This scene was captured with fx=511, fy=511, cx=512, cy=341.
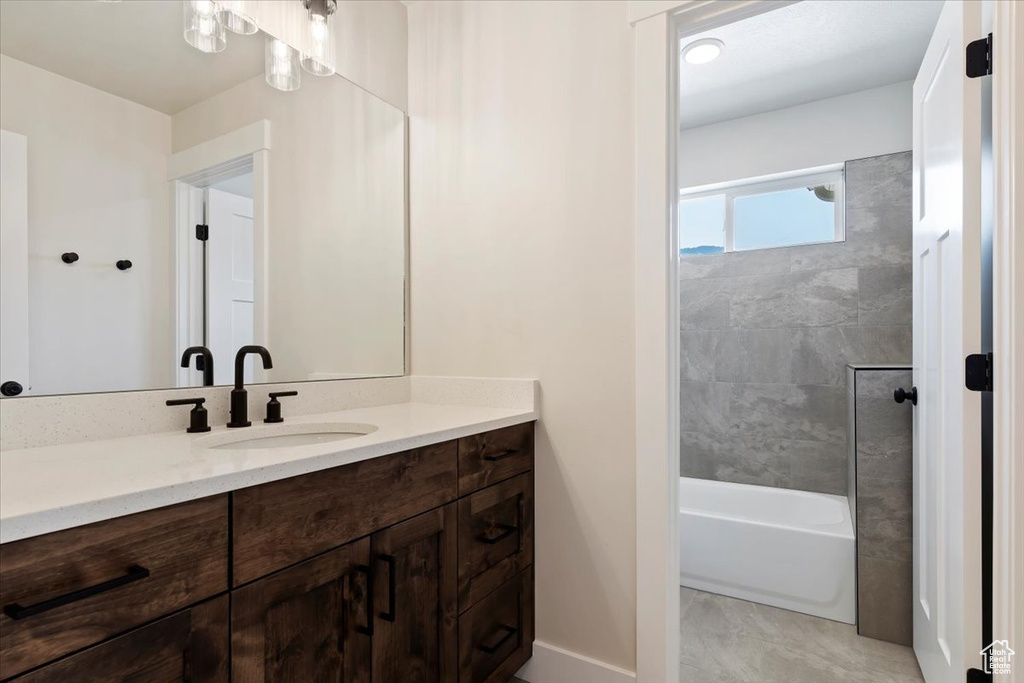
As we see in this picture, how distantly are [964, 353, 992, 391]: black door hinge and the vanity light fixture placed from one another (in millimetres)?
1981

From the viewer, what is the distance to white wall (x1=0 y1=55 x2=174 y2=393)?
107cm

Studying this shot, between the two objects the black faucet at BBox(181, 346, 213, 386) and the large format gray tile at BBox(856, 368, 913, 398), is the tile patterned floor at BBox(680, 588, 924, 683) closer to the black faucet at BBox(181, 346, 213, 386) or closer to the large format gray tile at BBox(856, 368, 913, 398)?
the large format gray tile at BBox(856, 368, 913, 398)

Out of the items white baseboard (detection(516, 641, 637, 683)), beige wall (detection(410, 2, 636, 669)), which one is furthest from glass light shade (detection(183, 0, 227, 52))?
white baseboard (detection(516, 641, 637, 683))

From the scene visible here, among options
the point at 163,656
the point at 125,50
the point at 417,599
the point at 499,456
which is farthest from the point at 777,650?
the point at 125,50

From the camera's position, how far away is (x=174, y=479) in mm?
764

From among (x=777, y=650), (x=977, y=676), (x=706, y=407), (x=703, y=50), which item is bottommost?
(x=777, y=650)

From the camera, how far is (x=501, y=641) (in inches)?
59.1

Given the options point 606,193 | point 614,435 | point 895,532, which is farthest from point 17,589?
point 895,532

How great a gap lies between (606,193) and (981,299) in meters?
0.97

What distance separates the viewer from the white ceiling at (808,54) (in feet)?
6.98

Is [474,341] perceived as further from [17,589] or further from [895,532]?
[895,532]

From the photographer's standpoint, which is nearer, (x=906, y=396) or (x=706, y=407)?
(x=906, y=396)

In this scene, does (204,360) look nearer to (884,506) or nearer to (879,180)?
(884,506)

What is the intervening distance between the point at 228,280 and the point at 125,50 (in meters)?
0.58
